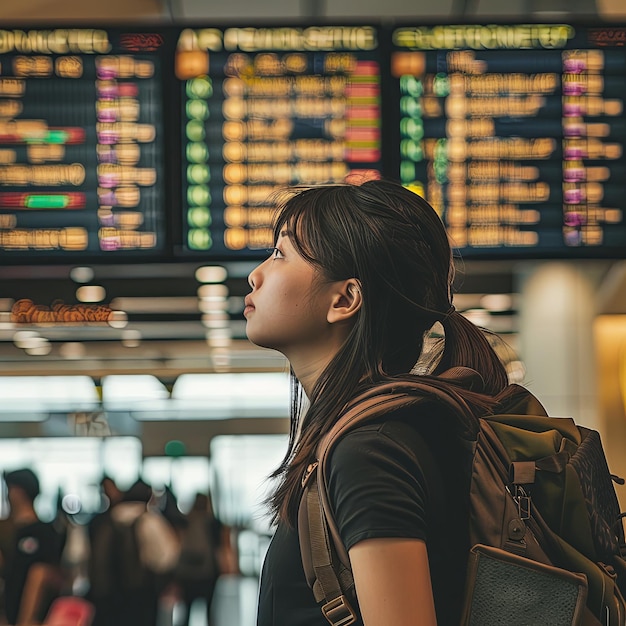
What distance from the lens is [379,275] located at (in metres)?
1.37

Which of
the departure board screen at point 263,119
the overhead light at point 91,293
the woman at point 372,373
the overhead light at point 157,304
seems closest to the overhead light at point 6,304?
the overhead light at point 91,293

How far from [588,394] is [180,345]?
4246 millimetres

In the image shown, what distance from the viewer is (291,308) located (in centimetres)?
140

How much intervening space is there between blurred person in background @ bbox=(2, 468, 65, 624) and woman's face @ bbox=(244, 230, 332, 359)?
15.4ft

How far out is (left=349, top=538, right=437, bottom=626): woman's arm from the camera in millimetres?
1146

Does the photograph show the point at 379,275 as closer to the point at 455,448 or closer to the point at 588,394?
the point at 455,448

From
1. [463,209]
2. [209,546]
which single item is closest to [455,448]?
[463,209]

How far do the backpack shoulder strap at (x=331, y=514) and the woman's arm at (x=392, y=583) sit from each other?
5cm

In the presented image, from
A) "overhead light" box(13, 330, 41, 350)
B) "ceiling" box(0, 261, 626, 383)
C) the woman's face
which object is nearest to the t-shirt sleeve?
the woman's face

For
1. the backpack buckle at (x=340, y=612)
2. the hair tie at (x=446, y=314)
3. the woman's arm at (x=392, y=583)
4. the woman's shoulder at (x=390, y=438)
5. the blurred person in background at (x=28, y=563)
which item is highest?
the hair tie at (x=446, y=314)

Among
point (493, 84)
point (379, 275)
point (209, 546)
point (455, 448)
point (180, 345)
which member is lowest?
point (209, 546)

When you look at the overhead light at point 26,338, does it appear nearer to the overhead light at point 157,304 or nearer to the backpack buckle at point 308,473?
the overhead light at point 157,304

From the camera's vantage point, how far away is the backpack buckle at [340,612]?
1198mm

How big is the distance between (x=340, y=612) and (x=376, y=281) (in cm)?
42
